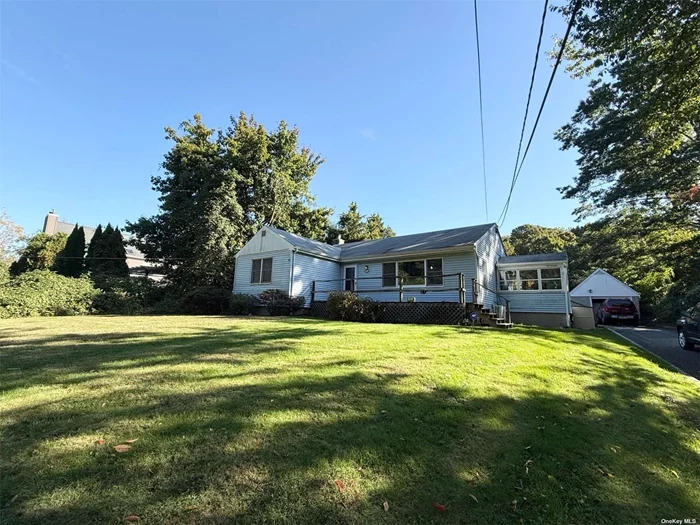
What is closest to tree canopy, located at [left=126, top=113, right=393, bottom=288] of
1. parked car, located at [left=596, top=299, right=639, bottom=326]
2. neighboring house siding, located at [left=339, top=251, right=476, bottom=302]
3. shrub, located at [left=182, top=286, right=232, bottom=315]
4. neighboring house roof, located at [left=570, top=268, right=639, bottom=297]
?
shrub, located at [left=182, top=286, right=232, bottom=315]

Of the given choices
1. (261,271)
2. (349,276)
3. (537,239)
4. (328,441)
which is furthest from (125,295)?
(537,239)

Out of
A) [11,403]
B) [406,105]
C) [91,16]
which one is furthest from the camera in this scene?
[406,105]

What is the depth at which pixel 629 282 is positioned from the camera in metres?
30.9

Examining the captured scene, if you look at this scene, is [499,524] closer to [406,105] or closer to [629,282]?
[406,105]

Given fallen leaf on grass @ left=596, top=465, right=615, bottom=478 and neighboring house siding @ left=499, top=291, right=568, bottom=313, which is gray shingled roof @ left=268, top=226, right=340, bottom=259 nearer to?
neighboring house siding @ left=499, top=291, right=568, bottom=313

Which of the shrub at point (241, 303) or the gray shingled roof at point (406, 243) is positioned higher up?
the gray shingled roof at point (406, 243)

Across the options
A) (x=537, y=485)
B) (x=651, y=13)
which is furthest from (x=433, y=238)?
(x=537, y=485)

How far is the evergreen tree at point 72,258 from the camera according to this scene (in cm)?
2264

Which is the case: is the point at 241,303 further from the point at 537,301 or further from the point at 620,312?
the point at 620,312

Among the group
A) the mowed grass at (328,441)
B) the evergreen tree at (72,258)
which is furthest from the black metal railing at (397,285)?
the evergreen tree at (72,258)

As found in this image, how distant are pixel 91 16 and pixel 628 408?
16.6 m

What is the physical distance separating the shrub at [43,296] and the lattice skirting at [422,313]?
1385cm

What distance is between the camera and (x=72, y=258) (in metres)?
22.7

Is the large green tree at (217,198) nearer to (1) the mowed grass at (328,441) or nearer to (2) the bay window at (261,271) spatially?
(2) the bay window at (261,271)
